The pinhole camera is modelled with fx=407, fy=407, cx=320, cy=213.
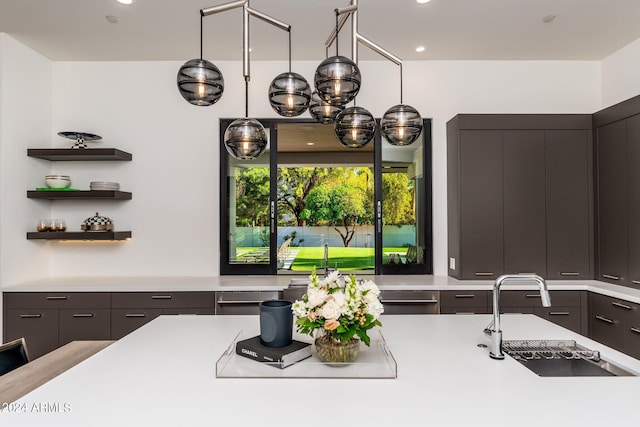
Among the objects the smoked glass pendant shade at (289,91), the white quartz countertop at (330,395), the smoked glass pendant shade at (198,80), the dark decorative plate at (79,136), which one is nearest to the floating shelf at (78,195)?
the dark decorative plate at (79,136)

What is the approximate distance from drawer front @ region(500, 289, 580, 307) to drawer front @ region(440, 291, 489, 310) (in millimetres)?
167

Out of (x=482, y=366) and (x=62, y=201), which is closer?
(x=482, y=366)

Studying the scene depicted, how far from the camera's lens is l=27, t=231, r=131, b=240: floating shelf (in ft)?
11.3

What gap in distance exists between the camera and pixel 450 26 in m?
3.13

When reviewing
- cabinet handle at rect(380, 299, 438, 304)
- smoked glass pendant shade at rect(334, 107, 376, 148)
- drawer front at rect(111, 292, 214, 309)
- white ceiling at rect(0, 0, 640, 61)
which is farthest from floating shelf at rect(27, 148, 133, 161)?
cabinet handle at rect(380, 299, 438, 304)

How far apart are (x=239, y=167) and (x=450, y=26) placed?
2187mm

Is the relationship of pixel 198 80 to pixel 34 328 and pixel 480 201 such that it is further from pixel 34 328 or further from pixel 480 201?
pixel 34 328

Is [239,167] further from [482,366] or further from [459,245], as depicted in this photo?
[482,366]

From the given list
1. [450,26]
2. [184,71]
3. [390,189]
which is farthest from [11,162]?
[450,26]

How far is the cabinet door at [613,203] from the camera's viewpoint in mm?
3150

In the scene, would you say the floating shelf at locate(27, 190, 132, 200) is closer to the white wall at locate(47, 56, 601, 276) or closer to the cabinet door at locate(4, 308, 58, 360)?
the white wall at locate(47, 56, 601, 276)

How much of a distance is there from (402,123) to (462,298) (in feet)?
6.41

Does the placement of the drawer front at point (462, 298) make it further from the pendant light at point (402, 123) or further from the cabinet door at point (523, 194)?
the pendant light at point (402, 123)

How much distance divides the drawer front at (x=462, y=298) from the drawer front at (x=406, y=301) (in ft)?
0.32
